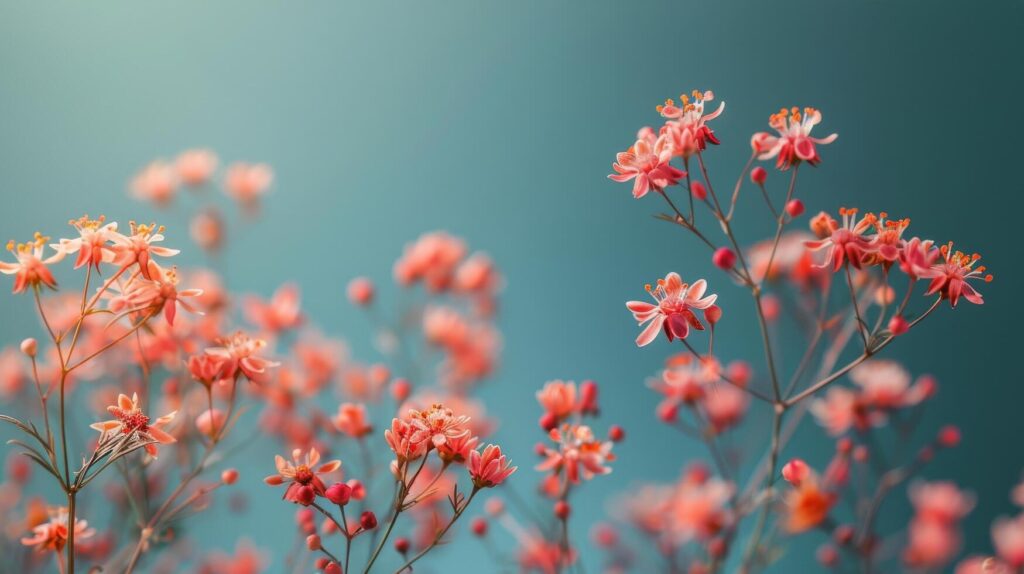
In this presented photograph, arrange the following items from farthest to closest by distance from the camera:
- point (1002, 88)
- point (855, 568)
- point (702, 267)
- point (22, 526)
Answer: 1. point (702, 267)
2. point (1002, 88)
3. point (855, 568)
4. point (22, 526)

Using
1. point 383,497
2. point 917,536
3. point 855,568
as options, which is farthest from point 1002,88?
point 383,497

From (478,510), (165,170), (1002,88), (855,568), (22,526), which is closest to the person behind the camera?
(22,526)

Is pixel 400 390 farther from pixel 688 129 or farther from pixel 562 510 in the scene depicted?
pixel 688 129

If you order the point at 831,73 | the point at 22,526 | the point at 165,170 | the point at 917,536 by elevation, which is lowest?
the point at 917,536

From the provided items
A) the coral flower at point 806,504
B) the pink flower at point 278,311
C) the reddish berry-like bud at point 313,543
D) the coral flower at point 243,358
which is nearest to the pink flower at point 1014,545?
the coral flower at point 806,504

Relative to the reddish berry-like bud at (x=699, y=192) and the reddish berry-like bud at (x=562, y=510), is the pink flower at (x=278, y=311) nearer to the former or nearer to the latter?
the reddish berry-like bud at (x=562, y=510)

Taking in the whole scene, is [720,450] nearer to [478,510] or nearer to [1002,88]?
[478,510]
